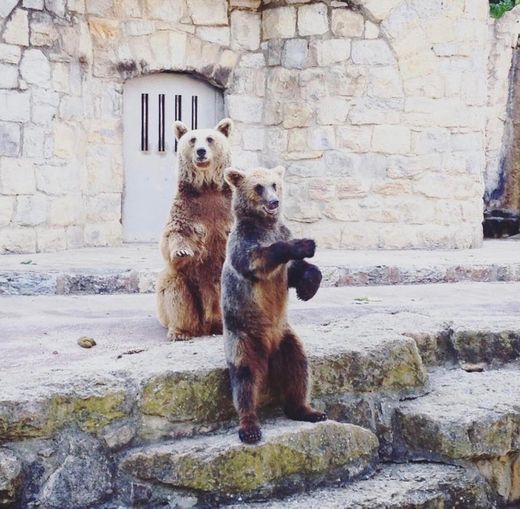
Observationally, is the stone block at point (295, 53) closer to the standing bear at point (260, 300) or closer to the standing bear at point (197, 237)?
the standing bear at point (197, 237)

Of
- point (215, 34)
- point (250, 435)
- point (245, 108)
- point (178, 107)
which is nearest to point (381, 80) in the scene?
point (245, 108)

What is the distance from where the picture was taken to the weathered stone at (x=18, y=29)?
7781mm

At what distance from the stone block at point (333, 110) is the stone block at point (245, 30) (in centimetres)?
109

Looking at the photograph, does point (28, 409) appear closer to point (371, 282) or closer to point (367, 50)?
point (371, 282)

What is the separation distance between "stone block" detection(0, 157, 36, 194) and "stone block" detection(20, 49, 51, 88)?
2.53ft

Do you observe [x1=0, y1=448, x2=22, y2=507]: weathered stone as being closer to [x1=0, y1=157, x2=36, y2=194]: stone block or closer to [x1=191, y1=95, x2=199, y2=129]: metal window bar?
[x1=0, y1=157, x2=36, y2=194]: stone block

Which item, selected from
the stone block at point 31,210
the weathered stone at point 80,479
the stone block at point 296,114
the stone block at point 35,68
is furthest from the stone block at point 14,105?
the weathered stone at point 80,479

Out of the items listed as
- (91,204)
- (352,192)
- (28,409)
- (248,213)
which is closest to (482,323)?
(248,213)

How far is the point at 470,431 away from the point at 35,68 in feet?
19.5

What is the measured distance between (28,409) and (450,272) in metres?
4.86

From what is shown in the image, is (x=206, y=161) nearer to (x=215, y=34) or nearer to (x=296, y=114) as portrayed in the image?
(x=296, y=114)

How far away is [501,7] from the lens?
13203mm

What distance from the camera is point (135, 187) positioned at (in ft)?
30.3

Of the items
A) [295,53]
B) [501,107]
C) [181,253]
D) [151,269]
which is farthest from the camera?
[501,107]
